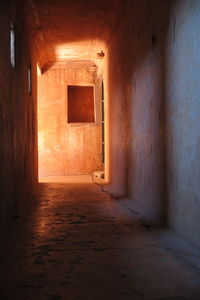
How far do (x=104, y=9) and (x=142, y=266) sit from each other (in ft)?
20.8

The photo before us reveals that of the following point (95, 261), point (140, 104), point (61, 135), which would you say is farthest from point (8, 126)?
point (61, 135)

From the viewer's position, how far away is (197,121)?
3.34 metres

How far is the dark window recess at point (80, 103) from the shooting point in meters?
14.3

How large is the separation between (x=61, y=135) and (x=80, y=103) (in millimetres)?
1921

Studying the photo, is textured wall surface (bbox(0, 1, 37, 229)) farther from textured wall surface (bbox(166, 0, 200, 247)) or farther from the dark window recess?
the dark window recess

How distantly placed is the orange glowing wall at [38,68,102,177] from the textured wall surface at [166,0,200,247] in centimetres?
911

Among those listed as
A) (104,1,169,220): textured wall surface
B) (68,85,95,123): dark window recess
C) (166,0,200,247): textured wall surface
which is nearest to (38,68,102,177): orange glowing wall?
(68,85,95,123): dark window recess

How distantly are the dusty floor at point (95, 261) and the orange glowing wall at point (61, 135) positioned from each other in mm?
8163

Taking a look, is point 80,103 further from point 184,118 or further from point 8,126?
point 184,118

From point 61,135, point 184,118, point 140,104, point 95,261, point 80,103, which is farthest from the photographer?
point 80,103

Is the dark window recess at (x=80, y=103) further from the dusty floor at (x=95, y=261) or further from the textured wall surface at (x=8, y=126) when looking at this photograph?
the dusty floor at (x=95, y=261)

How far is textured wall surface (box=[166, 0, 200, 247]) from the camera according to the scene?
3383 mm

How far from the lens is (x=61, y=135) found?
13.3 m

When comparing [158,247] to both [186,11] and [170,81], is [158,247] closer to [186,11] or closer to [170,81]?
[170,81]
